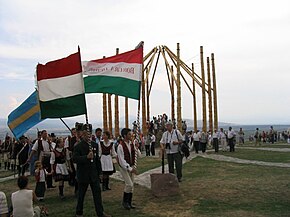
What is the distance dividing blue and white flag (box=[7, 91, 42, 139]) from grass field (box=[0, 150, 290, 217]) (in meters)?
2.02

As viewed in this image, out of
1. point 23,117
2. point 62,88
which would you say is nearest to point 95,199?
point 62,88

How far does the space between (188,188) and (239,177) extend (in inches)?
97.6

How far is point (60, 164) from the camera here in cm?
1027

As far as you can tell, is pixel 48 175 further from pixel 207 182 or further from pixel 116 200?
pixel 207 182

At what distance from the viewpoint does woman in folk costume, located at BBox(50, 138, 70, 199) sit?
1015 cm

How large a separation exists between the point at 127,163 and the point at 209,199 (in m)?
2.30

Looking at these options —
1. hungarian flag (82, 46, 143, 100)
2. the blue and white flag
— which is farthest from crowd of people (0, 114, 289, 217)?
hungarian flag (82, 46, 143, 100)

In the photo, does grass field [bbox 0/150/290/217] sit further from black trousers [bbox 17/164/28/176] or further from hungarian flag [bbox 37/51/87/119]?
hungarian flag [bbox 37/51/87/119]

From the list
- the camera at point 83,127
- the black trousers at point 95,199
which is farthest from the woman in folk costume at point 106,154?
the black trousers at point 95,199

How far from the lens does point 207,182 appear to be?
11609mm

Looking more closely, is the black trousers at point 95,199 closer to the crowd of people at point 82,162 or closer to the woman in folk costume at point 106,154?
the crowd of people at point 82,162

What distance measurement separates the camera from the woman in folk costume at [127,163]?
8570 mm

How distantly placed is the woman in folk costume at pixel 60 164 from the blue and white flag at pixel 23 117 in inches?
39.0

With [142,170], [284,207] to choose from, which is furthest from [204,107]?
[284,207]
